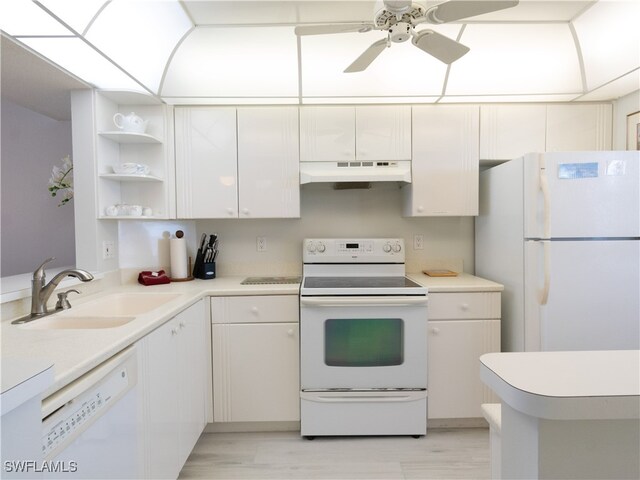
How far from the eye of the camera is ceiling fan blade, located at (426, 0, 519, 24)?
3.59ft

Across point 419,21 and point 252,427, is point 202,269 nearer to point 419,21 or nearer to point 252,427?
point 252,427

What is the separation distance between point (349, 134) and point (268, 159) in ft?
1.95

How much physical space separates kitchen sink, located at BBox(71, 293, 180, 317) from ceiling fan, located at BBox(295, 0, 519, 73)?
162 cm

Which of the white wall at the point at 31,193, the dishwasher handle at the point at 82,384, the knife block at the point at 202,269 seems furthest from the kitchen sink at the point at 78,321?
the white wall at the point at 31,193

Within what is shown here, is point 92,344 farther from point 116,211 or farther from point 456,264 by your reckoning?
point 456,264

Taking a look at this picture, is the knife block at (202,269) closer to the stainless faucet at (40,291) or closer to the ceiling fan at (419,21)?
the stainless faucet at (40,291)

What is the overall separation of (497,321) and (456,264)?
2.09 ft


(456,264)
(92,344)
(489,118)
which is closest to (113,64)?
(92,344)

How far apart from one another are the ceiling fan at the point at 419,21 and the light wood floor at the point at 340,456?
6.93 ft

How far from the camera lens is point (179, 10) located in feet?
5.70

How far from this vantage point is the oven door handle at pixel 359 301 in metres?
1.89

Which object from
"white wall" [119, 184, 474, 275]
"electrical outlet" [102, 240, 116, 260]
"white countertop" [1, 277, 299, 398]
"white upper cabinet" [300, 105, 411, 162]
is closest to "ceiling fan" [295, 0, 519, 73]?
"white upper cabinet" [300, 105, 411, 162]

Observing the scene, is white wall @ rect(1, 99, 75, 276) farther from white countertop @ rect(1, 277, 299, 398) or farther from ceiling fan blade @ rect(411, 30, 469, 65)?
ceiling fan blade @ rect(411, 30, 469, 65)

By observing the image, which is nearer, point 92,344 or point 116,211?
point 92,344
